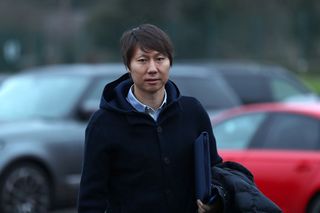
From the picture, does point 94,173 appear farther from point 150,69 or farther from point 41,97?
point 41,97

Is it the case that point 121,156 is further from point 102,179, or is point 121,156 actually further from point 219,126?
point 219,126

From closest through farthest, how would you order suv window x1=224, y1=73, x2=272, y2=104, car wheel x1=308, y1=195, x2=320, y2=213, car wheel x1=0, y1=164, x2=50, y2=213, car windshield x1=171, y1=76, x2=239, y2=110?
car wheel x1=308, y1=195, x2=320, y2=213, car wheel x1=0, y1=164, x2=50, y2=213, car windshield x1=171, y1=76, x2=239, y2=110, suv window x1=224, y1=73, x2=272, y2=104

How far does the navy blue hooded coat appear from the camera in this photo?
11.6 ft

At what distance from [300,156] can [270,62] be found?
3162 centimetres

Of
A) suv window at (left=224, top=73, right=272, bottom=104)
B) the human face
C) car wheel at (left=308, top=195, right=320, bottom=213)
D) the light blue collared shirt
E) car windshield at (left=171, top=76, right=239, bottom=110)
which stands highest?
the human face

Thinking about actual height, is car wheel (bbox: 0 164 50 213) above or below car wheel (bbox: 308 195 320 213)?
below

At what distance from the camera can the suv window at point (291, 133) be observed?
25.8 feet

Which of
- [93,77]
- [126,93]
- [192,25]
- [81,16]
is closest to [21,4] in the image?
[81,16]

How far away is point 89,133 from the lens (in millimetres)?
3578

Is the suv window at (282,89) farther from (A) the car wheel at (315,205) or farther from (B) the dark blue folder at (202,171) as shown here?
(B) the dark blue folder at (202,171)

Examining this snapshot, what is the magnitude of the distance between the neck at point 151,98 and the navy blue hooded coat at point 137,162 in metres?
0.04

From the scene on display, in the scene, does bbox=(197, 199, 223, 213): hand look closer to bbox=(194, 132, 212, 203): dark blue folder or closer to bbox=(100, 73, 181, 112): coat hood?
bbox=(194, 132, 212, 203): dark blue folder

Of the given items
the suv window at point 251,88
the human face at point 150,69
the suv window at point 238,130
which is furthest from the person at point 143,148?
the suv window at point 251,88

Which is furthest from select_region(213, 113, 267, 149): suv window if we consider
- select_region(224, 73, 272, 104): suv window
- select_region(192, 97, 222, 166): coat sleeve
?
select_region(224, 73, 272, 104): suv window
